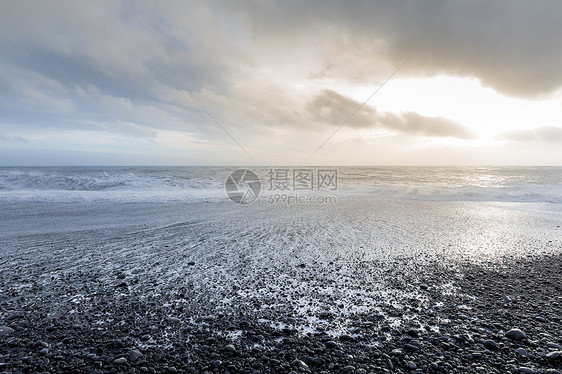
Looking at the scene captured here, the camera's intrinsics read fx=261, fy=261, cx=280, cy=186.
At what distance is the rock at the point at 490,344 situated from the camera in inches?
111

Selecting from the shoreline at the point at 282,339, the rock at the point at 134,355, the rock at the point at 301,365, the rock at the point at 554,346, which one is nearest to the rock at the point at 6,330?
the shoreline at the point at 282,339

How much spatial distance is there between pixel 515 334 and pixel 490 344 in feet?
1.45

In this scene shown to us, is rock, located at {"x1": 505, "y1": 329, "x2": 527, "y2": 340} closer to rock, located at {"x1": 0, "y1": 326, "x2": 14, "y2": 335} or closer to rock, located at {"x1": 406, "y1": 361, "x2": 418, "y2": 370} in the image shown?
rock, located at {"x1": 406, "y1": 361, "x2": 418, "y2": 370}

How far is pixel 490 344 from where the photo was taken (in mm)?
2854

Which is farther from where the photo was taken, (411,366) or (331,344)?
(331,344)

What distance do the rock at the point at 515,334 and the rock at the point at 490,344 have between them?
0.30 meters

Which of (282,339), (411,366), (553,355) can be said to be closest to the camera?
(411,366)

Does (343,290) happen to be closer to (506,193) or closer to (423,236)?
(423,236)

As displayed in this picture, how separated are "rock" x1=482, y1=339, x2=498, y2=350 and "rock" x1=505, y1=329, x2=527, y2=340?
0.98 ft

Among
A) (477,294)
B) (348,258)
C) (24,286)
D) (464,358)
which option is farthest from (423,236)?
(24,286)

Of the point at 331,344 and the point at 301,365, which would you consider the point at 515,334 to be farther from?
the point at 301,365

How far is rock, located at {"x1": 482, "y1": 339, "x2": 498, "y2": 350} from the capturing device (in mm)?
2824

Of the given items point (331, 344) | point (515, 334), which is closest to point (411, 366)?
point (331, 344)

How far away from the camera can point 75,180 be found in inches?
1012
